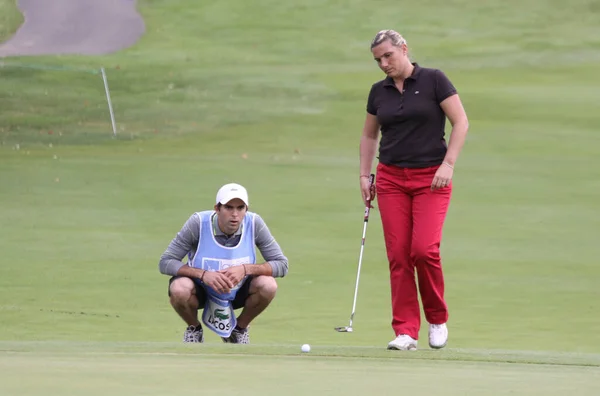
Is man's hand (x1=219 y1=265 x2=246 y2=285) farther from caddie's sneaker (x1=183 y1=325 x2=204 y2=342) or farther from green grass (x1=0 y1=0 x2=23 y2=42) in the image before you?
green grass (x1=0 y1=0 x2=23 y2=42)

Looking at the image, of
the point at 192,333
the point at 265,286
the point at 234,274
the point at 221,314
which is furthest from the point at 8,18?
the point at 234,274

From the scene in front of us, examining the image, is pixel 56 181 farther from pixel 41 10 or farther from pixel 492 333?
pixel 41 10

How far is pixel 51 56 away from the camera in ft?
99.2

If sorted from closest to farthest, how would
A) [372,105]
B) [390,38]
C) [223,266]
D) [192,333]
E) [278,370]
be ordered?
[278,370] < [390,38] < [372,105] < [223,266] < [192,333]

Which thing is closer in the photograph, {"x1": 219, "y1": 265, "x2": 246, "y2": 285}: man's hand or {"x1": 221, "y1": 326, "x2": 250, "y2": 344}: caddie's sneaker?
{"x1": 219, "y1": 265, "x2": 246, "y2": 285}: man's hand

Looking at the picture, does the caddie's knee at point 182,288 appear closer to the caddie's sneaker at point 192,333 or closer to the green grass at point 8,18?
the caddie's sneaker at point 192,333

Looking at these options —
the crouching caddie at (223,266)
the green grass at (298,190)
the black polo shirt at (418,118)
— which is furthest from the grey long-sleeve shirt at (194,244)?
the black polo shirt at (418,118)

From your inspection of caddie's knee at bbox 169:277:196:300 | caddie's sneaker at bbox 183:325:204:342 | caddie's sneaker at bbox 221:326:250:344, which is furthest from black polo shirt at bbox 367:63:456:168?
caddie's sneaker at bbox 183:325:204:342

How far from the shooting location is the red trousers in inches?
333

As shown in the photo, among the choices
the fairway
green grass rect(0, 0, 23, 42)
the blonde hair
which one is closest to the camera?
the fairway

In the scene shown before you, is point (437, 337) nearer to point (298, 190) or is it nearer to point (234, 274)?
point (234, 274)

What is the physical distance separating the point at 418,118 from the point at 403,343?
124 cm

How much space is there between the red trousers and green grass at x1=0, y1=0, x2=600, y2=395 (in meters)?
0.41

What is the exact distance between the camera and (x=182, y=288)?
9.03 metres
